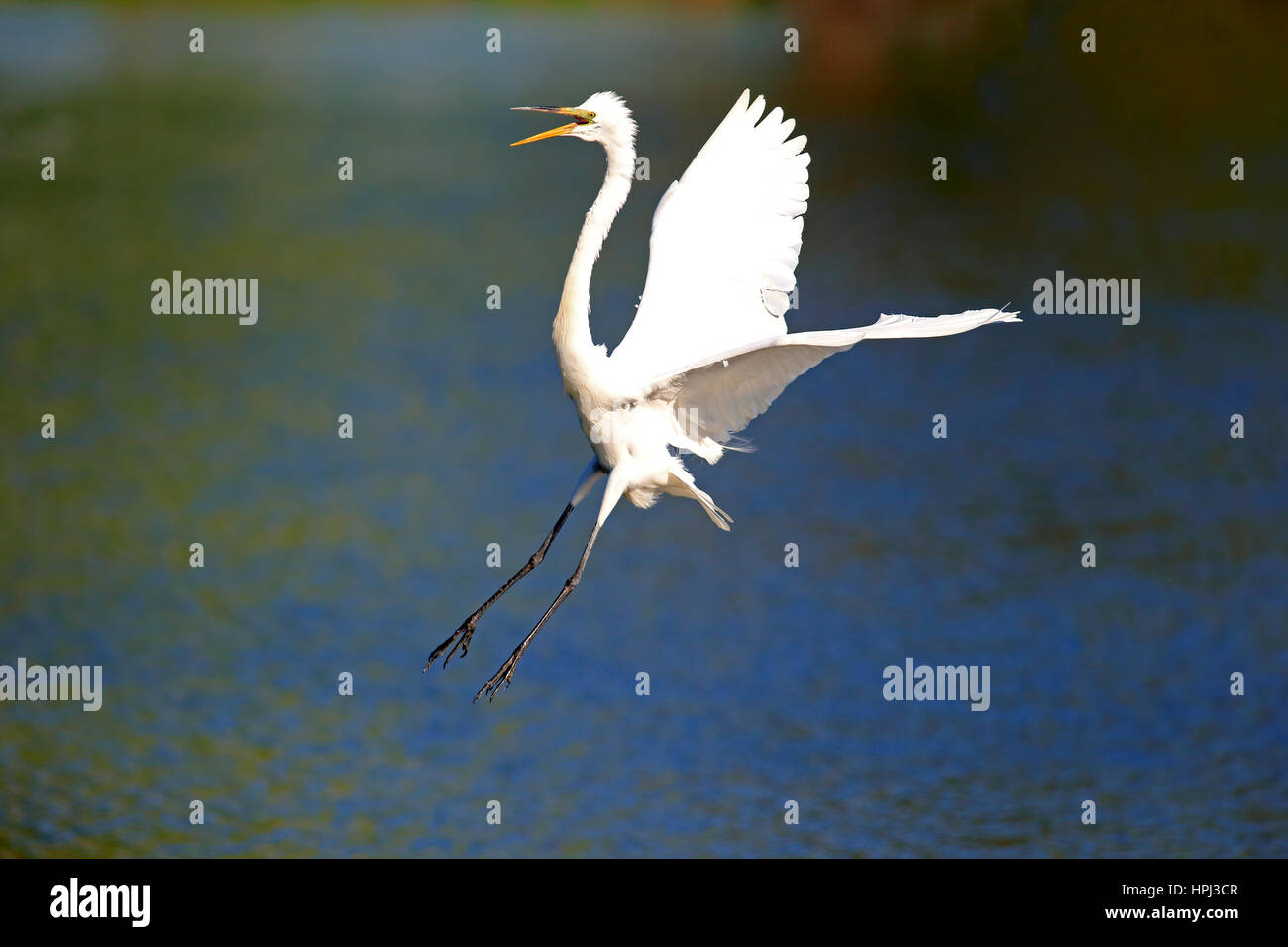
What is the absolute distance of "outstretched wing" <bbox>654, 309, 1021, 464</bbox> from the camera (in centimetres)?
580

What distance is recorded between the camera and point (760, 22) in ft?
154

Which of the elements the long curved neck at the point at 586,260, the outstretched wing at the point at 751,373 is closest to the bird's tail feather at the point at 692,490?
the outstretched wing at the point at 751,373

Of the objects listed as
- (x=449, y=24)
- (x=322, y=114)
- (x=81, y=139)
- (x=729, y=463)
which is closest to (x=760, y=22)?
(x=449, y=24)

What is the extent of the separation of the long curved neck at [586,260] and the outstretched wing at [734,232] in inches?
29.0

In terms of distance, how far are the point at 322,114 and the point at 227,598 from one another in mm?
19101

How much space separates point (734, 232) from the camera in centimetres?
777

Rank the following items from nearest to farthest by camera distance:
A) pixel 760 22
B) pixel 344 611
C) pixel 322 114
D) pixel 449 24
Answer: pixel 344 611
pixel 322 114
pixel 760 22
pixel 449 24

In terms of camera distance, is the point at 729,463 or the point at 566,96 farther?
the point at 566,96

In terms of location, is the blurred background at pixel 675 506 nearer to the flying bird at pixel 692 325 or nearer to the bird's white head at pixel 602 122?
the flying bird at pixel 692 325

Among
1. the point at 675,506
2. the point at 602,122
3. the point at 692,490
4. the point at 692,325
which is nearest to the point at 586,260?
the point at 602,122

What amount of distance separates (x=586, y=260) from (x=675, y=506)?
1057 centimetres

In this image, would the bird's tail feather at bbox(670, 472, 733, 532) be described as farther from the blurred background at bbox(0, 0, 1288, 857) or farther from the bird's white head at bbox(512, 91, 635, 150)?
the blurred background at bbox(0, 0, 1288, 857)
